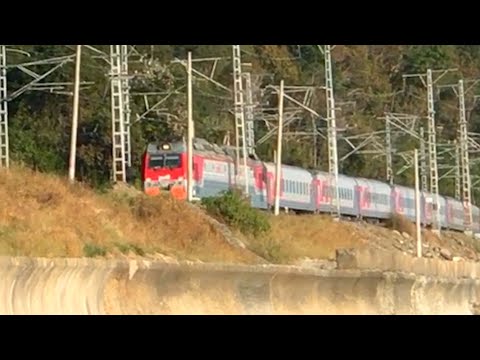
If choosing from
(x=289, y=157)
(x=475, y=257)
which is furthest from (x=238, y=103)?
(x=289, y=157)

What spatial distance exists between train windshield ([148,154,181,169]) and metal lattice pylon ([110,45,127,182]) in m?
2.42

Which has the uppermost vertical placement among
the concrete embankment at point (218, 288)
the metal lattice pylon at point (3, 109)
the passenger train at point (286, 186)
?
the metal lattice pylon at point (3, 109)

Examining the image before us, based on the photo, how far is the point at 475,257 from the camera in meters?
54.6

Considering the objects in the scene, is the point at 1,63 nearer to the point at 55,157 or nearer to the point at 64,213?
the point at 55,157

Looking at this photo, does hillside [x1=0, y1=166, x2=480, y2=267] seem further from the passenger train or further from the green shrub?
the passenger train

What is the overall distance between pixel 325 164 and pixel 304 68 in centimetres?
1118

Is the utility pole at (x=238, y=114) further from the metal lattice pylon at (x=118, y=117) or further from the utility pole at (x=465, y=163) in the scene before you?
the utility pole at (x=465, y=163)

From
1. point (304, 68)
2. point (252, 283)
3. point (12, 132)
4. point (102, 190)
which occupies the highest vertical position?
point (304, 68)

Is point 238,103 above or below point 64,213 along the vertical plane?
above

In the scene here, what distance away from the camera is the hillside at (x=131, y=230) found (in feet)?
62.8

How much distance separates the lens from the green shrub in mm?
36500

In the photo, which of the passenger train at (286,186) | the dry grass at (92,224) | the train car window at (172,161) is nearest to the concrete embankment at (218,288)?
the dry grass at (92,224)

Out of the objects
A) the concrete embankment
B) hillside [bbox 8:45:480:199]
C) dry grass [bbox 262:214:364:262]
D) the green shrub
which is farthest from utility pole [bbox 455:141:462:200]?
the concrete embankment

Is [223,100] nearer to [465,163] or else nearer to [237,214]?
[465,163]
